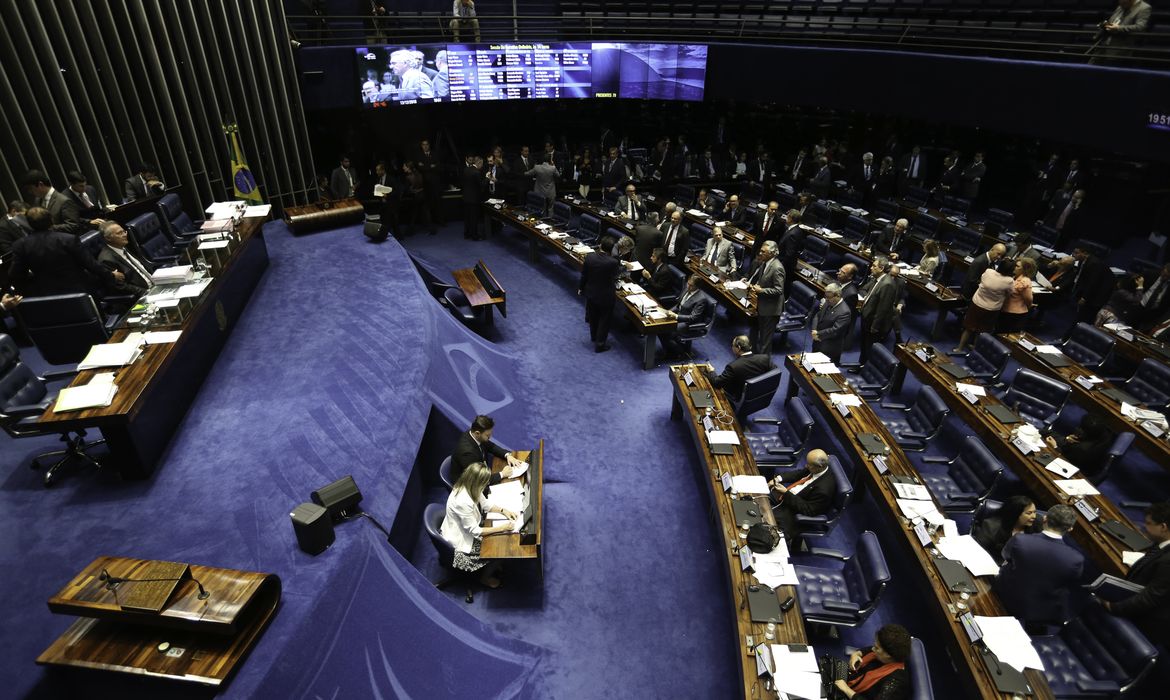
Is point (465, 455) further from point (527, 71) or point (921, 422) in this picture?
point (527, 71)

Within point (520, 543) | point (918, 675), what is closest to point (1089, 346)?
point (918, 675)

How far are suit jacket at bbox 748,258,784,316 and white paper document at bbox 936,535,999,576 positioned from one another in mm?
4200

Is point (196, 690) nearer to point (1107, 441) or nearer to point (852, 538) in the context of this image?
point (852, 538)

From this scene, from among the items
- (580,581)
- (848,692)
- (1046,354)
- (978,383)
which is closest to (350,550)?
(580,581)

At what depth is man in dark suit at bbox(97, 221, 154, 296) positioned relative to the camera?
6.86 meters

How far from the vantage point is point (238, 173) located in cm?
1137

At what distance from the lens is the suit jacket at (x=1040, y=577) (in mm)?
4516

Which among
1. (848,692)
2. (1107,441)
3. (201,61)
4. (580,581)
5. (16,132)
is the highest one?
(201,61)

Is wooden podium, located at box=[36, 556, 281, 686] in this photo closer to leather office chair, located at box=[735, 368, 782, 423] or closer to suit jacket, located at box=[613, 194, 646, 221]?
leather office chair, located at box=[735, 368, 782, 423]

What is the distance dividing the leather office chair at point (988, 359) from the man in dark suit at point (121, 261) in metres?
9.78

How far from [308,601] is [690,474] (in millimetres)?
4340

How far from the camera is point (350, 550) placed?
15.5 ft

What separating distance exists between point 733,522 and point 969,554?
185 centimetres

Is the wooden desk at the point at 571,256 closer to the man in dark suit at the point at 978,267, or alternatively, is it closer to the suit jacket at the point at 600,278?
the suit jacket at the point at 600,278
